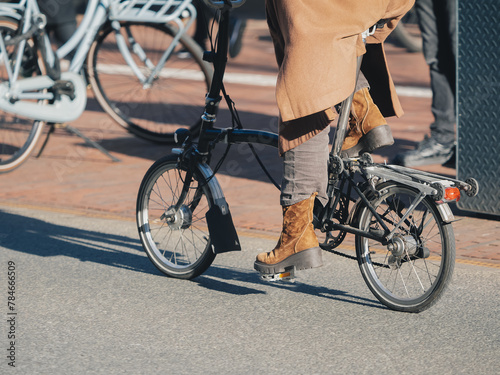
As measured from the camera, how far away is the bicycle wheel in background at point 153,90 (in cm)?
775

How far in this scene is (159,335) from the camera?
402 centimetres

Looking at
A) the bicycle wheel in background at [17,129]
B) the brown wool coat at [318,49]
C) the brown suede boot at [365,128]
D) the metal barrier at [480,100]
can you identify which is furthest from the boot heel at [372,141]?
the bicycle wheel in background at [17,129]

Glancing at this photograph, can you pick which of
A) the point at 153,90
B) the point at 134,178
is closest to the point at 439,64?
the point at 134,178

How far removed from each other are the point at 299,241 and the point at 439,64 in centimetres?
345

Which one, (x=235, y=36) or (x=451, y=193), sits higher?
(x=451, y=193)

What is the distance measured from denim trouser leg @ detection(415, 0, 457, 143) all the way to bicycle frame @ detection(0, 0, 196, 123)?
1.87 meters

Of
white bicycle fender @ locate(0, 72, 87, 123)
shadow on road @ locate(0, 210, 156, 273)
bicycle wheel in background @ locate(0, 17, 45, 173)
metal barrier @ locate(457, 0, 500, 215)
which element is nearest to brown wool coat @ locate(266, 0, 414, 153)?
shadow on road @ locate(0, 210, 156, 273)

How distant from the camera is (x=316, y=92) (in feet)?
Answer: 12.8

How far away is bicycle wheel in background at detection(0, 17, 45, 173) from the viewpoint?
23.4ft

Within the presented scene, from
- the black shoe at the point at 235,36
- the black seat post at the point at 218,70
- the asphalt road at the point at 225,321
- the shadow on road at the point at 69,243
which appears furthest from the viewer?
the black shoe at the point at 235,36

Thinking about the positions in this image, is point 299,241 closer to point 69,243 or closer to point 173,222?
point 173,222

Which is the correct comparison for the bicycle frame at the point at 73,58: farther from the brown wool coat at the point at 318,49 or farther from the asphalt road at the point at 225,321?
the brown wool coat at the point at 318,49

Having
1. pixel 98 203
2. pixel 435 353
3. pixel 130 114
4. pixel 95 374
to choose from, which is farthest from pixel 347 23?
pixel 130 114

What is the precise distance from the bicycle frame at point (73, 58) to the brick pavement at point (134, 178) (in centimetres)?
50
